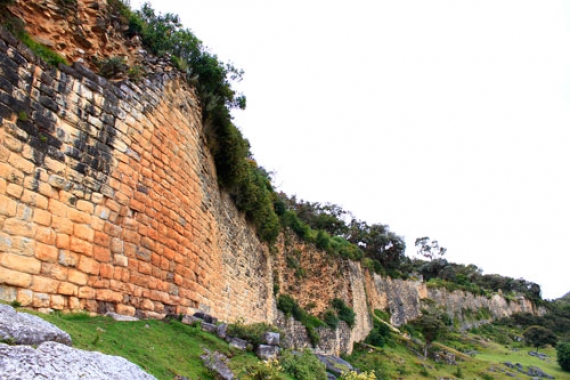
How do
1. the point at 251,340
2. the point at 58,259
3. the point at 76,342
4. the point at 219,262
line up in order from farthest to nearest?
the point at 219,262, the point at 251,340, the point at 58,259, the point at 76,342

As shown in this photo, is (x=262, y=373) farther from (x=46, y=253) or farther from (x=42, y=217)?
(x=42, y=217)

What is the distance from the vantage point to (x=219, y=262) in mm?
11820

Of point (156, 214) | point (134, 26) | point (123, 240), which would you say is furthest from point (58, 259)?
point (134, 26)

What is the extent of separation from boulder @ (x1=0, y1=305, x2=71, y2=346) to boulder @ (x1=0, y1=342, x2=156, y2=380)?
13 centimetres

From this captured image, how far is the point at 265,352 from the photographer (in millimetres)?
8289

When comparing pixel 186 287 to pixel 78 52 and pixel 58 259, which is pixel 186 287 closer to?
pixel 58 259

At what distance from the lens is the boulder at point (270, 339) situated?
338 inches

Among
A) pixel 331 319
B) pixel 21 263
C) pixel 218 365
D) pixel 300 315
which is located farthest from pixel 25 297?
pixel 331 319

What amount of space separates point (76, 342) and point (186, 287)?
4.47 meters

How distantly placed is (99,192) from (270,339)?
182 inches

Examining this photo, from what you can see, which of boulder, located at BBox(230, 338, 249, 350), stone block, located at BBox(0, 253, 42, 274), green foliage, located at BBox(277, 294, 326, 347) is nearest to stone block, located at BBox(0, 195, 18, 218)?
stone block, located at BBox(0, 253, 42, 274)

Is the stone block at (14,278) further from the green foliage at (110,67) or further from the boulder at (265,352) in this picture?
the boulder at (265,352)

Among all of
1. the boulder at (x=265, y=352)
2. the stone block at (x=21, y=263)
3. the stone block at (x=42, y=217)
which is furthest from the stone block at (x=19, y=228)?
the boulder at (x=265, y=352)

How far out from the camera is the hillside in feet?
18.1
